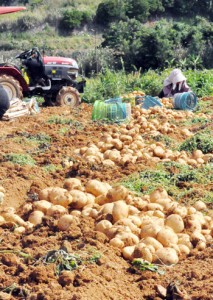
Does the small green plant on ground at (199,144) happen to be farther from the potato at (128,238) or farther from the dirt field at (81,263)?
the potato at (128,238)

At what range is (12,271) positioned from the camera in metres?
4.34

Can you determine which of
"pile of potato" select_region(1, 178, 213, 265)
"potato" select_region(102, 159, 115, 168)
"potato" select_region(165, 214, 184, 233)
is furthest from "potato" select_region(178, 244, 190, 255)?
"potato" select_region(102, 159, 115, 168)

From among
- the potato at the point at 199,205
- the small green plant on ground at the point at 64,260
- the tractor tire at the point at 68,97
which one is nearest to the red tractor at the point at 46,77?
the tractor tire at the point at 68,97

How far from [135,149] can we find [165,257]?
150 inches

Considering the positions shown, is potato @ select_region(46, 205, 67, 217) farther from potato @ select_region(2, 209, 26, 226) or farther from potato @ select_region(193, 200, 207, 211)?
potato @ select_region(193, 200, 207, 211)

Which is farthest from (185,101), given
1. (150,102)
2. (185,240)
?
(185,240)

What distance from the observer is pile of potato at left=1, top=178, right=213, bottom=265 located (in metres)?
4.90

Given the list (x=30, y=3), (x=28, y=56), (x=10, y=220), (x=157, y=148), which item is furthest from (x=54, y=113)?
(x=30, y=3)

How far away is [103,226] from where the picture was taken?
512cm

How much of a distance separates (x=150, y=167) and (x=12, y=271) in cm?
338

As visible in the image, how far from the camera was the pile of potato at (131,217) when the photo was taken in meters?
4.90

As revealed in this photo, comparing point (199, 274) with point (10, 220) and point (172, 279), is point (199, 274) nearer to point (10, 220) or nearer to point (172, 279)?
point (172, 279)

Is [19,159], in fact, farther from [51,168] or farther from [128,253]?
[128,253]

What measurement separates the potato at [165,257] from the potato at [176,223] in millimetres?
523
